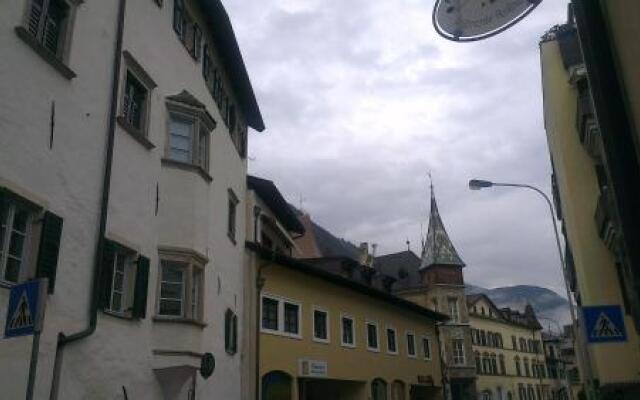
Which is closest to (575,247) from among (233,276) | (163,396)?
(233,276)

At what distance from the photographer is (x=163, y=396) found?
14117mm

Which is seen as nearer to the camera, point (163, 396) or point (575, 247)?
point (163, 396)

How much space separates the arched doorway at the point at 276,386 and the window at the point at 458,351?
3865cm

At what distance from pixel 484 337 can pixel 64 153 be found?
69356mm

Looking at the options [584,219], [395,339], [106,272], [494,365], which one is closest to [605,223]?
[584,219]

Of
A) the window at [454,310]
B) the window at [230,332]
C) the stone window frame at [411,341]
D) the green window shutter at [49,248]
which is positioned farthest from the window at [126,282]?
the window at [454,310]

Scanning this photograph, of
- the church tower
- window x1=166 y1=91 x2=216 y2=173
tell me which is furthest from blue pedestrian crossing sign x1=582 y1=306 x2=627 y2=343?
the church tower

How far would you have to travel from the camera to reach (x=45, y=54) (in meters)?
10.2

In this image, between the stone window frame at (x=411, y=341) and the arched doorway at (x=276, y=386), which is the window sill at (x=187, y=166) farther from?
the stone window frame at (x=411, y=341)

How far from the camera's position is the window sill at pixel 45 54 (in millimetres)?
9508

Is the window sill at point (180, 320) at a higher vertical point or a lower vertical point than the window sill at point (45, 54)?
lower

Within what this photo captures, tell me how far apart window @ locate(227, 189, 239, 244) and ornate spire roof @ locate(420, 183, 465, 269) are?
4336 cm

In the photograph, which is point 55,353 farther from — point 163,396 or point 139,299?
point 163,396

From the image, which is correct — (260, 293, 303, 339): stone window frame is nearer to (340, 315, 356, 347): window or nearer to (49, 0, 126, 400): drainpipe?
(340, 315, 356, 347): window
